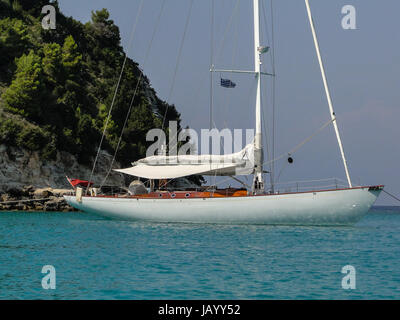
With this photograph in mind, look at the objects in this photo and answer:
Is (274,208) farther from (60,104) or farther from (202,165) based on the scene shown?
(60,104)

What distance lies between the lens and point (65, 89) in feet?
210

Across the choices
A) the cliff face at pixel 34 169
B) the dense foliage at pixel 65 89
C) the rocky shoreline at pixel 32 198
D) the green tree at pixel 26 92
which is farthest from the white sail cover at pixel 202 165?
the green tree at pixel 26 92

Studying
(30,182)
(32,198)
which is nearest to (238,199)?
(32,198)

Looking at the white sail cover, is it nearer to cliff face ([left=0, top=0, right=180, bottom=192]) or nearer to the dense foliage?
cliff face ([left=0, top=0, right=180, bottom=192])

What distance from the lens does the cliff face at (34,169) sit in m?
49.1

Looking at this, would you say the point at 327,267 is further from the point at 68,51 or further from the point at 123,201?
the point at 68,51

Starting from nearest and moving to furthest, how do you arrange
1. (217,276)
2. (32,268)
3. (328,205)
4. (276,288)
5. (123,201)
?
(276,288) < (217,276) < (32,268) < (328,205) < (123,201)

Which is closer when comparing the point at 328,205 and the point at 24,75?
the point at 328,205

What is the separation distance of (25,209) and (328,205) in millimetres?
35112

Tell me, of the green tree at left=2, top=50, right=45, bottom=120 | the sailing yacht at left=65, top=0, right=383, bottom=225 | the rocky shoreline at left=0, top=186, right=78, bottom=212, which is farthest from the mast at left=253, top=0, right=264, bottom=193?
the green tree at left=2, top=50, right=45, bottom=120

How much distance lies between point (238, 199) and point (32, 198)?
29911 mm

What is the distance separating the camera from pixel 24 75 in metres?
54.5
